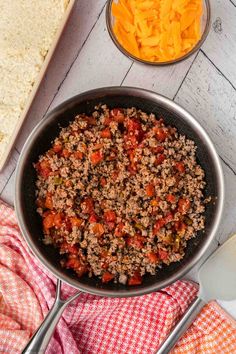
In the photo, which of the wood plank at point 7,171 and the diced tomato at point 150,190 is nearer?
the diced tomato at point 150,190

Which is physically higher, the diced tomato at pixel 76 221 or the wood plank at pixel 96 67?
the wood plank at pixel 96 67

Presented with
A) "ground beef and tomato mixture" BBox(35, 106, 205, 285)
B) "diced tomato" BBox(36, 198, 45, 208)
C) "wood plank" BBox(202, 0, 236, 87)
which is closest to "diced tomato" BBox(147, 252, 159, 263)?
"ground beef and tomato mixture" BBox(35, 106, 205, 285)

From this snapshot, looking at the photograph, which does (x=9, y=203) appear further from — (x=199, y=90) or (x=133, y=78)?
(x=199, y=90)

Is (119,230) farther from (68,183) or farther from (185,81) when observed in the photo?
(185,81)

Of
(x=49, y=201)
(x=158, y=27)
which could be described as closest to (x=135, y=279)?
(x=49, y=201)

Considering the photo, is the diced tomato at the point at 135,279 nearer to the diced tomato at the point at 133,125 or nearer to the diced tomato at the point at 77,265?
the diced tomato at the point at 77,265

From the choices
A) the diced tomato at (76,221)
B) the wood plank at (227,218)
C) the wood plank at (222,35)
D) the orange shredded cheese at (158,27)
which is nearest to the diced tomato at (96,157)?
the diced tomato at (76,221)

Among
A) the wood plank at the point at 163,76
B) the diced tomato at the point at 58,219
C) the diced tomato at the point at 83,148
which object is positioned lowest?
the diced tomato at the point at 58,219
